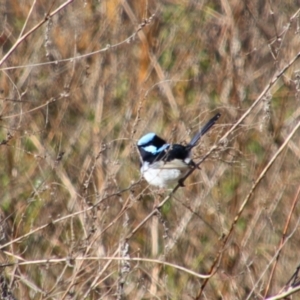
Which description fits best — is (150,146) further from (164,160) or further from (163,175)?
(164,160)

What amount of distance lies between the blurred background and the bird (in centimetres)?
43

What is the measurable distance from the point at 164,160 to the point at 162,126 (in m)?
2.06

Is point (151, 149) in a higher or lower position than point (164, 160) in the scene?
lower

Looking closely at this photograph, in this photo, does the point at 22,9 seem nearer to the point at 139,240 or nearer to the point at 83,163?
the point at 83,163

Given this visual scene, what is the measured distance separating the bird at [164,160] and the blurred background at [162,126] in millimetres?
426

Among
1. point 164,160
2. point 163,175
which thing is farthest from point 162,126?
point 164,160

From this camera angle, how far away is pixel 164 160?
12.0ft

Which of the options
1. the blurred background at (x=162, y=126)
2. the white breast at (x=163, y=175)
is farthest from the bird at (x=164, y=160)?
the blurred background at (x=162, y=126)

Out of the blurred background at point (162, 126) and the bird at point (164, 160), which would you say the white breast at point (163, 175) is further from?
the blurred background at point (162, 126)

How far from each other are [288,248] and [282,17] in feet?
5.97

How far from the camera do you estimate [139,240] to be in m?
5.67

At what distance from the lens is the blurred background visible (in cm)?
537

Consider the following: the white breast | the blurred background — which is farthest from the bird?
the blurred background

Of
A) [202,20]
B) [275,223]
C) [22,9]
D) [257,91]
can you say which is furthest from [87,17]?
[275,223]
